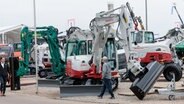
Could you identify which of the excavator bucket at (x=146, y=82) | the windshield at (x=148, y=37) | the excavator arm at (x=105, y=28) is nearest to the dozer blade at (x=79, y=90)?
the excavator arm at (x=105, y=28)

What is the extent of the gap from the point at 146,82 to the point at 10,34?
4295cm

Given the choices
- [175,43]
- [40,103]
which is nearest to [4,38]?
[175,43]

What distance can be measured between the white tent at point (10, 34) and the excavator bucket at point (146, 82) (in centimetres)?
3699

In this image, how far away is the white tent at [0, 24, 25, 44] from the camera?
187ft

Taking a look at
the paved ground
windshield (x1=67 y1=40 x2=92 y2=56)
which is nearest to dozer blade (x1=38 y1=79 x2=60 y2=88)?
the paved ground

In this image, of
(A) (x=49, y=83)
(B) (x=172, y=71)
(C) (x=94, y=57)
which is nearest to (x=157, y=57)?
(B) (x=172, y=71)

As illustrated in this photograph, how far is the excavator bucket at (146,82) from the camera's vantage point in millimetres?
19109

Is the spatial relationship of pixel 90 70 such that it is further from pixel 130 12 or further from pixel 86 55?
pixel 130 12

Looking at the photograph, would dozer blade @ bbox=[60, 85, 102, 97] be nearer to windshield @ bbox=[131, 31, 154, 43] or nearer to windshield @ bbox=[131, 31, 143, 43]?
windshield @ bbox=[131, 31, 154, 43]

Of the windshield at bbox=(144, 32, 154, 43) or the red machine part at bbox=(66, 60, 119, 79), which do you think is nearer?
the red machine part at bbox=(66, 60, 119, 79)

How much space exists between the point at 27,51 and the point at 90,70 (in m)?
4.44

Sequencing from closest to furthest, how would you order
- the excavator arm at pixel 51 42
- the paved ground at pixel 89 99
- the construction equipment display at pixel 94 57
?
the paved ground at pixel 89 99, the construction equipment display at pixel 94 57, the excavator arm at pixel 51 42

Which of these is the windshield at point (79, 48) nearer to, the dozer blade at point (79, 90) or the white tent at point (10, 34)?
the dozer blade at point (79, 90)

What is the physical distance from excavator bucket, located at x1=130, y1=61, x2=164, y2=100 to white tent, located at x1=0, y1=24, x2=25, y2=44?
36988 millimetres
